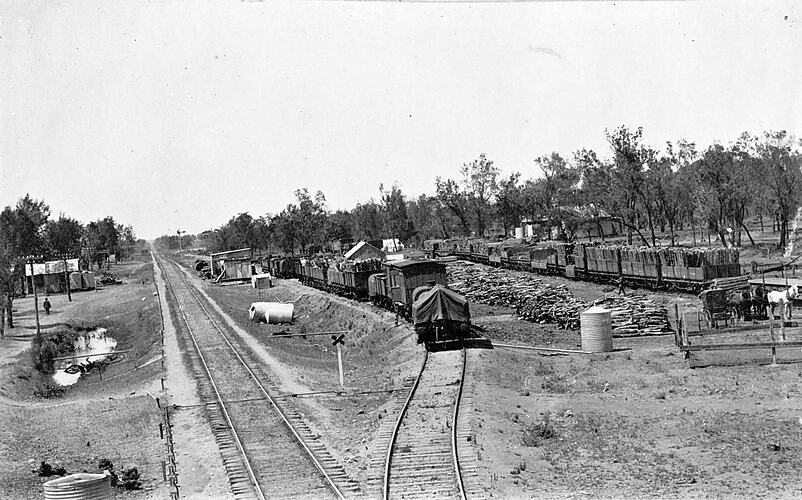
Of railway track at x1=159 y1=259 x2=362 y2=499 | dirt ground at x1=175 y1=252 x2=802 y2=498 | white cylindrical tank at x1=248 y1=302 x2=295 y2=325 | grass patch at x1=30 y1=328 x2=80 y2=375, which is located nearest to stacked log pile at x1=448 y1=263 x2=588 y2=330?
dirt ground at x1=175 y1=252 x2=802 y2=498

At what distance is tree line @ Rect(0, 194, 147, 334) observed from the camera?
167 ft

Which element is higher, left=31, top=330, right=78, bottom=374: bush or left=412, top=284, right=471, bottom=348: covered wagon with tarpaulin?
left=412, top=284, right=471, bottom=348: covered wagon with tarpaulin

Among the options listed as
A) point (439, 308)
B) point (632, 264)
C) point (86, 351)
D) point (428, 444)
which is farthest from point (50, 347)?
point (428, 444)

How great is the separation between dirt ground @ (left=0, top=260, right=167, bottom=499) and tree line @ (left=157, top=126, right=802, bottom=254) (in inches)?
1625

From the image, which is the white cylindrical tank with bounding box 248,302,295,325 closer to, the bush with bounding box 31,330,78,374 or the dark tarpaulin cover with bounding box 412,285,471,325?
the bush with bounding box 31,330,78,374

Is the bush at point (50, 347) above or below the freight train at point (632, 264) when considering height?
below

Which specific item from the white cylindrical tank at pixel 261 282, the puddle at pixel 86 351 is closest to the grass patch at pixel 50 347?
the puddle at pixel 86 351

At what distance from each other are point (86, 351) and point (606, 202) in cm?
4463

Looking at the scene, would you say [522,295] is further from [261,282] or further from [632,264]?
[261,282]

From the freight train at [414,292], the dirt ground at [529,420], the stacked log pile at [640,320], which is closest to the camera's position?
the dirt ground at [529,420]

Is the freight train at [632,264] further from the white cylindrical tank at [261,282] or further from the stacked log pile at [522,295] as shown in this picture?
the white cylindrical tank at [261,282]

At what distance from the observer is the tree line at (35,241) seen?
167ft

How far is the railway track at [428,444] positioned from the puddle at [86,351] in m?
20.3

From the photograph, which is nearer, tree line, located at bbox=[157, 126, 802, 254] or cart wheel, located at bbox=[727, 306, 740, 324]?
cart wheel, located at bbox=[727, 306, 740, 324]
